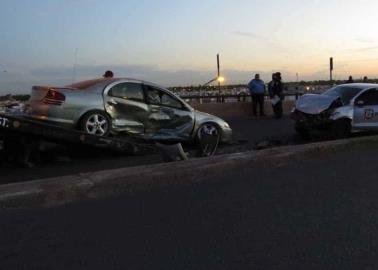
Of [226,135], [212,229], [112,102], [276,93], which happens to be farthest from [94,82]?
[276,93]

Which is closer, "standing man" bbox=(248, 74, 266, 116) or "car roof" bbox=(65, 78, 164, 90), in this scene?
"car roof" bbox=(65, 78, 164, 90)

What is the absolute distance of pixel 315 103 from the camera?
1507cm

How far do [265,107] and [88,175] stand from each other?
18432 mm

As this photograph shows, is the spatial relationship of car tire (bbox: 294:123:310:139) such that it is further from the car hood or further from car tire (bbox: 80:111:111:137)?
car tire (bbox: 80:111:111:137)

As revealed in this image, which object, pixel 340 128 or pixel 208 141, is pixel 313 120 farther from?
pixel 208 141

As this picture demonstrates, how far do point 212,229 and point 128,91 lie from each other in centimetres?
660

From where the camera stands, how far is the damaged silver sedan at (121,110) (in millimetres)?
11453

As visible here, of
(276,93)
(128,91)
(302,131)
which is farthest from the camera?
(276,93)

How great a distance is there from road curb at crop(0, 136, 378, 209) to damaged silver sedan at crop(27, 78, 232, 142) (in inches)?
134


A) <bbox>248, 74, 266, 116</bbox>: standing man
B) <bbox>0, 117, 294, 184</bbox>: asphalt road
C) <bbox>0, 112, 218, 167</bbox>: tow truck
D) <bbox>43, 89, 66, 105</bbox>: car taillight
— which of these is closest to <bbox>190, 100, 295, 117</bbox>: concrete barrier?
<bbox>248, 74, 266, 116</bbox>: standing man

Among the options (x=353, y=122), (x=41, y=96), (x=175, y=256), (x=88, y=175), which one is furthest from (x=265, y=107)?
(x=175, y=256)

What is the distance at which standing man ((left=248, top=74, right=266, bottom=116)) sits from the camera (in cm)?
2339

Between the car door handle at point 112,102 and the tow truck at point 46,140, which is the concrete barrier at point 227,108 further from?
the tow truck at point 46,140

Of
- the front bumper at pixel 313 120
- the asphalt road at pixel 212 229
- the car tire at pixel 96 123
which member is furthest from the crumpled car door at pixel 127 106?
the front bumper at pixel 313 120
